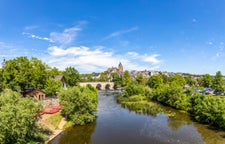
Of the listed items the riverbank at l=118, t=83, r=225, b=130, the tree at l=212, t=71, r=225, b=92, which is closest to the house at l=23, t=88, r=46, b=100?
the riverbank at l=118, t=83, r=225, b=130

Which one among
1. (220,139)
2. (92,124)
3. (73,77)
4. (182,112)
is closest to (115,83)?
(73,77)

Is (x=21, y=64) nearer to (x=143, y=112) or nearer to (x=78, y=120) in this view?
(x=78, y=120)

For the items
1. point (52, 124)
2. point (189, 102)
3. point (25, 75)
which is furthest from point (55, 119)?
point (189, 102)

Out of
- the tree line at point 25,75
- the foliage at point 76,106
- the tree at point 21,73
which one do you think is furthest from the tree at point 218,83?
the tree at point 21,73

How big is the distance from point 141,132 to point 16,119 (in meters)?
18.5

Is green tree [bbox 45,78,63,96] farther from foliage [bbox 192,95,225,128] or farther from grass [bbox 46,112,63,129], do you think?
foliage [bbox 192,95,225,128]

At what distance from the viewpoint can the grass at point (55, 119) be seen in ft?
98.4

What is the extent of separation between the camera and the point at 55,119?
3130cm

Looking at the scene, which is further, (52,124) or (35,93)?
(35,93)

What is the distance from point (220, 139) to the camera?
80.7 feet

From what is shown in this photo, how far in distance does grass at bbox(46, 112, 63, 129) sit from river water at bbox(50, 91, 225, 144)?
2739 millimetres

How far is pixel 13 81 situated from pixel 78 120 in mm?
18413

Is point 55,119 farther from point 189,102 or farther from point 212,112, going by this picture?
point 189,102

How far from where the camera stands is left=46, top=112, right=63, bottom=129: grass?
98.4 feet
